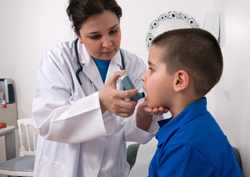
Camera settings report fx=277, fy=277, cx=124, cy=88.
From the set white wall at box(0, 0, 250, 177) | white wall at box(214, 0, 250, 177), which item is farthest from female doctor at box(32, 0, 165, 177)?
white wall at box(0, 0, 250, 177)

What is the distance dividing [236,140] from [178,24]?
1.59 metres

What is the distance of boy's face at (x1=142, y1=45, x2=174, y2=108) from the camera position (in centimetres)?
92

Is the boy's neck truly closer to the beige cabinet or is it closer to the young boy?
the young boy

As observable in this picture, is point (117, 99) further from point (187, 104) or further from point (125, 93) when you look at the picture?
point (187, 104)

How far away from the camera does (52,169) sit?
43.4 inches

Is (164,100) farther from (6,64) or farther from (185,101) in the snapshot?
(6,64)

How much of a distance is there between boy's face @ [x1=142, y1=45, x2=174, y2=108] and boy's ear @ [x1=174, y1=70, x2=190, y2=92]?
0.02 m

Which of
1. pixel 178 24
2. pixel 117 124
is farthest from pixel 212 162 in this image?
pixel 178 24

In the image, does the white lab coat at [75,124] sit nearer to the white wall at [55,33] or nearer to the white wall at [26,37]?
the white wall at [55,33]

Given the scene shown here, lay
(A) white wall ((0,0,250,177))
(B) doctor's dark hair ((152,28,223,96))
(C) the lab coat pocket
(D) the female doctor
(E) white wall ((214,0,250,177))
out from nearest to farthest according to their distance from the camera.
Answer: (B) doctor's dark hair ((152,28,223,96)), (D) the female doctor, (C) the lab coat pocket, (E) white wall ((214,0,250,177)), (A) white wall ((0,0,250,177))

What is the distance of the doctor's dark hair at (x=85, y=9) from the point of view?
41.1 inches

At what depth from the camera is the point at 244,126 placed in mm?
1435

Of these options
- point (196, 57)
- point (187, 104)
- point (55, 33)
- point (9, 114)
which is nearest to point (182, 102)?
point (187, 104)

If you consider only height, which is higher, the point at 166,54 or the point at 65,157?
the point at 166,54
